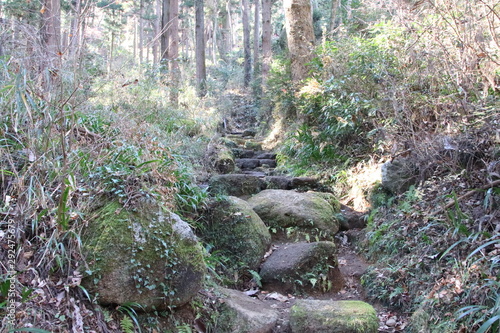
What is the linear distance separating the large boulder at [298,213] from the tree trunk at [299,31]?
4.50 metres

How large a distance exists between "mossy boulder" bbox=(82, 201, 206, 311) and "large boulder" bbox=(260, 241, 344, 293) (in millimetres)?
1338

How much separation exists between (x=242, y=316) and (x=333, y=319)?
79 centimetres

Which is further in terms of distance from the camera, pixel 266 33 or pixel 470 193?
pixel 266 33

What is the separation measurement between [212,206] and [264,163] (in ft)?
14.3

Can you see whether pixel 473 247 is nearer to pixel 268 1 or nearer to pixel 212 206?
pixel 212 206

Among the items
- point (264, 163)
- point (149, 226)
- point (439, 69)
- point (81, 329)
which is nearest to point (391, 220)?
point (439, 69)

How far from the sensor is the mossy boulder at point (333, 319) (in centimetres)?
329

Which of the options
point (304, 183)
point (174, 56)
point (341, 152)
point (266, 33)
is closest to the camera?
point (304, 183)

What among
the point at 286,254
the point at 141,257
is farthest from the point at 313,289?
the point at 141,257

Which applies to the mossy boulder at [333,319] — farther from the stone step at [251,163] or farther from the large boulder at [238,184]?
the stone step at [251,163]

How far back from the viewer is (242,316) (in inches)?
133

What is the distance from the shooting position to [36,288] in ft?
8.13

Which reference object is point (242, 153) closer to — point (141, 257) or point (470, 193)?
point (470, 193)

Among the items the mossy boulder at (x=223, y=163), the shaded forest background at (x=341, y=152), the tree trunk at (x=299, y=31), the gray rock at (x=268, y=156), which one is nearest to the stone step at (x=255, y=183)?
the shaded forest background at (x=341, y=152)
